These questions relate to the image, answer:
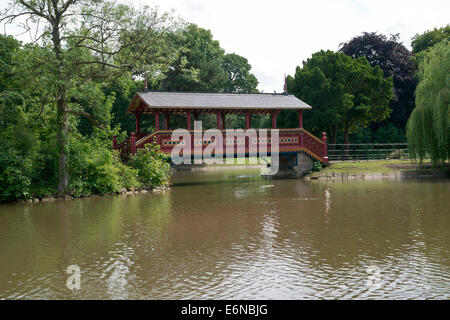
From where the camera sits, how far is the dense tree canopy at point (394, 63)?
44844 mm

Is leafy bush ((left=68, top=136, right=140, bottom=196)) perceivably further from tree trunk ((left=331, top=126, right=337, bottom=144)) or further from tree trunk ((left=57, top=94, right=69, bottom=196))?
tree trunk ((left=331, top=126, right=337, bottom=144))

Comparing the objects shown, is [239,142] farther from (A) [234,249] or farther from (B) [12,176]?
(A) [234,249]

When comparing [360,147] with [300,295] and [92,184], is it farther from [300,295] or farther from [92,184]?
[300,295]

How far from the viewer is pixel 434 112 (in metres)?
25.6

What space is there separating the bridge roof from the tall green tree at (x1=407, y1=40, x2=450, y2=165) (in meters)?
6.70

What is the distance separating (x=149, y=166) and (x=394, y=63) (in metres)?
30.3

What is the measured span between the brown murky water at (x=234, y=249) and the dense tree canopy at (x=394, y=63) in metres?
28.6

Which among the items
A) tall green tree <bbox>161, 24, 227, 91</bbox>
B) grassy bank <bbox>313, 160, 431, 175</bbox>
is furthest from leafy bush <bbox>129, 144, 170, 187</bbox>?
tall green tree <bbox>161, 24, 227, 91</bbox>

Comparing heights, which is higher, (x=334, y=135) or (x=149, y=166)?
(x=334, y=135)

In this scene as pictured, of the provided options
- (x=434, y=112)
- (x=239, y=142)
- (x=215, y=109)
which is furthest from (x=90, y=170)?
(x=434, y=112)

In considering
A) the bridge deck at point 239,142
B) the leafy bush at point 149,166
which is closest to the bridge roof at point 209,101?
the bridge deck at point 239,142

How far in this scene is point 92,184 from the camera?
2189cm

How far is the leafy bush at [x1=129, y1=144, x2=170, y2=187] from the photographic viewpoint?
24203 millimetres

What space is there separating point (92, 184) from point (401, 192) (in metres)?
13.4
